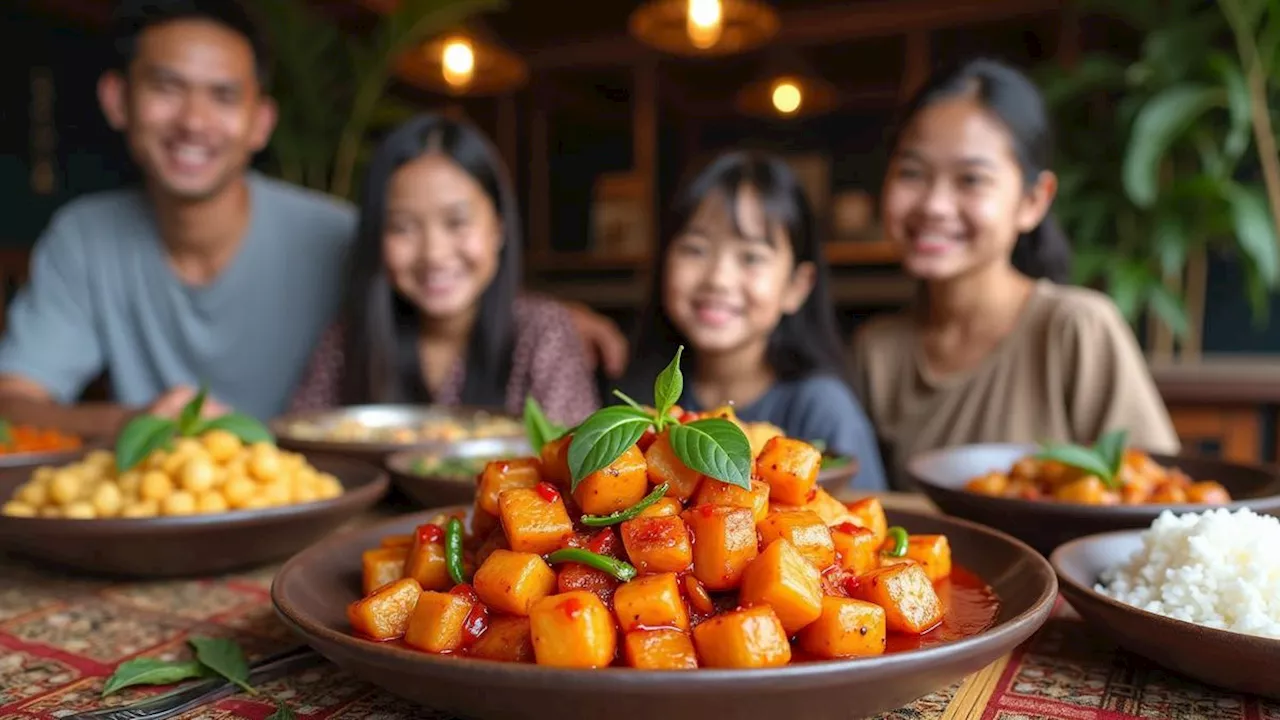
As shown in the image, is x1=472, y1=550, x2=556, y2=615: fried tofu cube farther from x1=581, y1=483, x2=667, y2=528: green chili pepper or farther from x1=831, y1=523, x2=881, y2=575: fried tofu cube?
x1=831, y1=523, x2=881, y2=575: fried tofu cube

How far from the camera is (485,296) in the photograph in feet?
9.48

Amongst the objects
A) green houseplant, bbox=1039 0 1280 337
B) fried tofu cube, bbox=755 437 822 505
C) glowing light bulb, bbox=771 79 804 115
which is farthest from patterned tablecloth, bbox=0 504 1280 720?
glowing light bulb, bbox=771 79 804 115

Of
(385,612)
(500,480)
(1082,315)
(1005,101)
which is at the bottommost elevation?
(385,612)

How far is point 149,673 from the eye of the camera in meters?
0.88

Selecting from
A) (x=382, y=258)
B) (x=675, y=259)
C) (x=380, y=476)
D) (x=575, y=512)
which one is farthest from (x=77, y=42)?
(x=575, y=512)

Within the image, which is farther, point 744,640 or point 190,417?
point 190,417

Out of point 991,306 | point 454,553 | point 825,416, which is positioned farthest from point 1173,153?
point 454,553

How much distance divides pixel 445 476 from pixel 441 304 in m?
1.33

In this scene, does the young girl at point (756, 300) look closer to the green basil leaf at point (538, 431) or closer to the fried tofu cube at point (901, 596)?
the green basil leaf at point (538, 431)

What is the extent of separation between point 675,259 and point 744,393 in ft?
1.52

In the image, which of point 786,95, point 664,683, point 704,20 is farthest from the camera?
point 786,95

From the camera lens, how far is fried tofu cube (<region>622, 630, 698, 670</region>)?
0.69 m

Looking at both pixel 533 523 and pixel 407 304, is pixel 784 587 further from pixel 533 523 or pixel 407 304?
pixel 407 304

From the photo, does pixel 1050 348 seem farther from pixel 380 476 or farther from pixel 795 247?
pixel 380 476
